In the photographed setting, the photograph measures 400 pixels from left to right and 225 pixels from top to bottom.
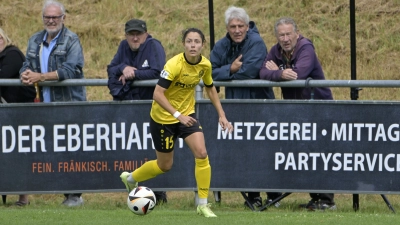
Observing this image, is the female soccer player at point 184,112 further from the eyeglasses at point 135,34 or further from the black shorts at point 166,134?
the eyeglasses at point 135,34

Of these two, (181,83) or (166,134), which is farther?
(166,134)

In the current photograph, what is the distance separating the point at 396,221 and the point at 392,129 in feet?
4.81

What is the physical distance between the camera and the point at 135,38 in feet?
37.6

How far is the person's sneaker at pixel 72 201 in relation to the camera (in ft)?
37.8

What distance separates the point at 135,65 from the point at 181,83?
1.50m

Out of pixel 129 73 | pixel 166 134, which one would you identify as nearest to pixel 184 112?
pixel 166 134

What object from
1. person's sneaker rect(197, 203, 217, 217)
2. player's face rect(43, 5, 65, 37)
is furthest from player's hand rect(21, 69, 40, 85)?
person's sneaker rect(197, 203, 217, 217)

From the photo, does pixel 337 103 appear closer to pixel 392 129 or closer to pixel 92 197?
pixel 392 129

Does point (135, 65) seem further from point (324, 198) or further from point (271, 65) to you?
point (324, 198)

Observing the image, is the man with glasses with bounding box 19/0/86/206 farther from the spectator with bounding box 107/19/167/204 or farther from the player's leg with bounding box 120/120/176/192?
the player's leg with bounding box 120/120/176/192

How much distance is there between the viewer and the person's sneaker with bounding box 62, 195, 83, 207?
11523mm

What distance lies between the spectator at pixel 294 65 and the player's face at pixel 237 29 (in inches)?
15.7

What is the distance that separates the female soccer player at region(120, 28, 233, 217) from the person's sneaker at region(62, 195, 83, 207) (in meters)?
1.38

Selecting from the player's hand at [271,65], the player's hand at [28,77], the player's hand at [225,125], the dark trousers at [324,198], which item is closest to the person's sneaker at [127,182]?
the player's hand at [225,125]
